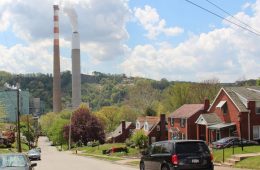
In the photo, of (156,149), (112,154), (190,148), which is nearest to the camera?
(190,148)

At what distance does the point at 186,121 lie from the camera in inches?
2692

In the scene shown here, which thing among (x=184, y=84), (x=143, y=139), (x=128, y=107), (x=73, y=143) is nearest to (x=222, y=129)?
(x=143, y=139)

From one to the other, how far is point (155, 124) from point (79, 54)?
2489 inches

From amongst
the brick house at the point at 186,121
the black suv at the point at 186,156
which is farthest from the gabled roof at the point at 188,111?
the black suv at the point at 186,156

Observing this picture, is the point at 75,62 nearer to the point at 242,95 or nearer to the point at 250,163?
the point at 242,95

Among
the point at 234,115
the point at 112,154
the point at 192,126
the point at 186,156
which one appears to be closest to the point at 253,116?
the point at 234,115

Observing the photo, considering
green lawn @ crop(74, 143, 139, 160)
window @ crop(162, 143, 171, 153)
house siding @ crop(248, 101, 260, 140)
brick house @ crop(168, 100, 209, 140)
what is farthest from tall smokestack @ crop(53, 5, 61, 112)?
window @ crop(162, 143, 171, 153)

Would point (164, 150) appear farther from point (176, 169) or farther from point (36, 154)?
point (36, 154)

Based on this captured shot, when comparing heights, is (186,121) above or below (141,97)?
Answer: below

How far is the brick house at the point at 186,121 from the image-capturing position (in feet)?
223

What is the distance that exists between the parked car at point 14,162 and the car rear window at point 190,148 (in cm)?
574

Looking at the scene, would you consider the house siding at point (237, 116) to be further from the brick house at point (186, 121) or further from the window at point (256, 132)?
the brick house at point (186, 121)

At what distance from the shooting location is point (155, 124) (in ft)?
279

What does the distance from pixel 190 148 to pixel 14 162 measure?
6726 mm
